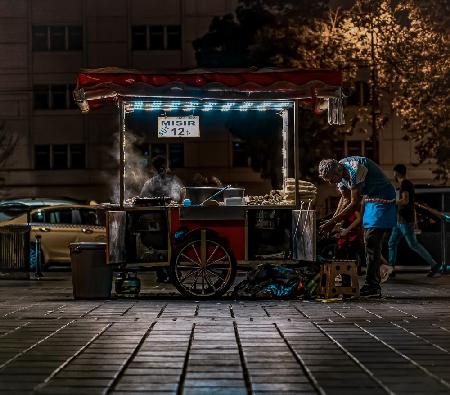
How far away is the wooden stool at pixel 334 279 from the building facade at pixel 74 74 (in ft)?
111

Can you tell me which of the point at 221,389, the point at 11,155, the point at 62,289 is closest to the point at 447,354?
the point at 221,389

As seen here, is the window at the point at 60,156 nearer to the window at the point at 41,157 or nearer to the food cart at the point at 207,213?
the window at the point at 41,157

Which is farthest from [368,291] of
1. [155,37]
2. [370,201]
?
[155,37]

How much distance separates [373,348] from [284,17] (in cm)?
3001

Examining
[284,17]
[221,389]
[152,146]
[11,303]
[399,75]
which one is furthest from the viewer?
[152,146]

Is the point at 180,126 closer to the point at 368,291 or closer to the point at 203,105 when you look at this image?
the point at 203,105

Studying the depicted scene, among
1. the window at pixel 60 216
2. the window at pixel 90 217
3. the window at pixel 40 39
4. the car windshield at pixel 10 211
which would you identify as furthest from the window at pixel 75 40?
the window at pixel 60 216

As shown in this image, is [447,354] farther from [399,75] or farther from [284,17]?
[284,17]

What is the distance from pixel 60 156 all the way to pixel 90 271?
115 feet

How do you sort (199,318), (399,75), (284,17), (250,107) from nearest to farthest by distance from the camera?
(199,318), (250,107), (399,75), (284,17)

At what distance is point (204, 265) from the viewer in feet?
41.2

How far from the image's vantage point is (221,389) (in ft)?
19.4

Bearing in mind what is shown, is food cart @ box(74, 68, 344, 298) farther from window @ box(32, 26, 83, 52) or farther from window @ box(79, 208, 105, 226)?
window @ box(32, 26, 83, 52)

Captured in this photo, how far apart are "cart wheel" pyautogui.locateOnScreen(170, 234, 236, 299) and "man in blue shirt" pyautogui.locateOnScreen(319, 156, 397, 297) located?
1280 millimetres
